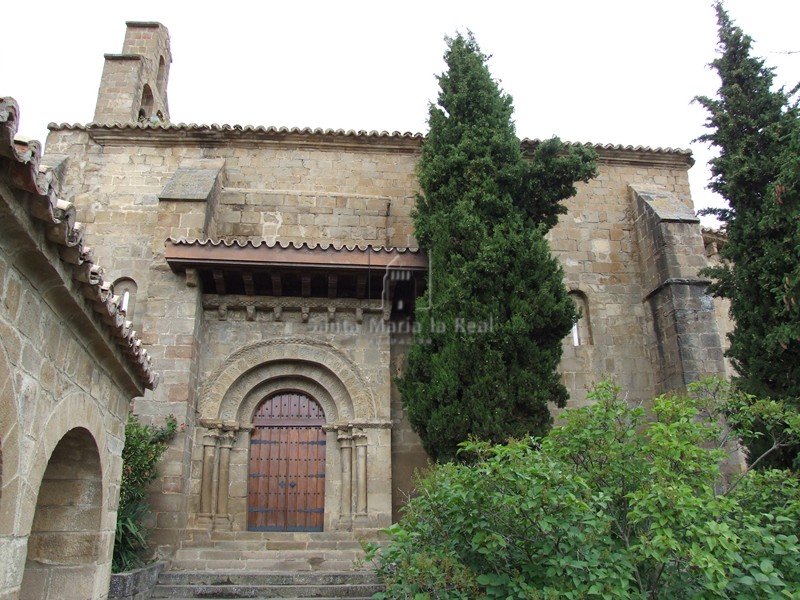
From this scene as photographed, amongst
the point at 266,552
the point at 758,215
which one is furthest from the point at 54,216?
the point at 758,215

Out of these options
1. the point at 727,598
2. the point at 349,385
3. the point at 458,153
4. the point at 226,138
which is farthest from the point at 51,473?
the point at 226,138

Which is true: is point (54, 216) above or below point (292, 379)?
below

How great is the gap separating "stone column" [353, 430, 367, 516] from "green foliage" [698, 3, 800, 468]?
193 inches

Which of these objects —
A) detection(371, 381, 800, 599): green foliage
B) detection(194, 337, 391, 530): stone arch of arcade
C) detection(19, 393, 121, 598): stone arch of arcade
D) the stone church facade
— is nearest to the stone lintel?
the stone church facade

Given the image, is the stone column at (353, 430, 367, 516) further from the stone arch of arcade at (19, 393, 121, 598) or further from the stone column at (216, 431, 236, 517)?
the stone arch of arcade at (19, 393, 121, 598)

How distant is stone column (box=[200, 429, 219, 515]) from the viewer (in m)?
8.66

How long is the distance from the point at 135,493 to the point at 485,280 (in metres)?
5.11

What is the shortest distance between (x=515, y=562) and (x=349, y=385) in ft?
17.7

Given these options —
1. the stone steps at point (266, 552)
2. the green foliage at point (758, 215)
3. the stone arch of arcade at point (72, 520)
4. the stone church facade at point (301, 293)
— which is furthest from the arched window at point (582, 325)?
the stone arch of arcade at point (72, 520)

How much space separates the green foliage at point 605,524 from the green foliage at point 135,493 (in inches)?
154

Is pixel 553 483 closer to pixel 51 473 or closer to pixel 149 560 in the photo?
pixel 51 473

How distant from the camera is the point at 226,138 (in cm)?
1135

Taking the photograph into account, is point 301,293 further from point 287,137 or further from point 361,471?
point 287,137

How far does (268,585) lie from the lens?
721cm
